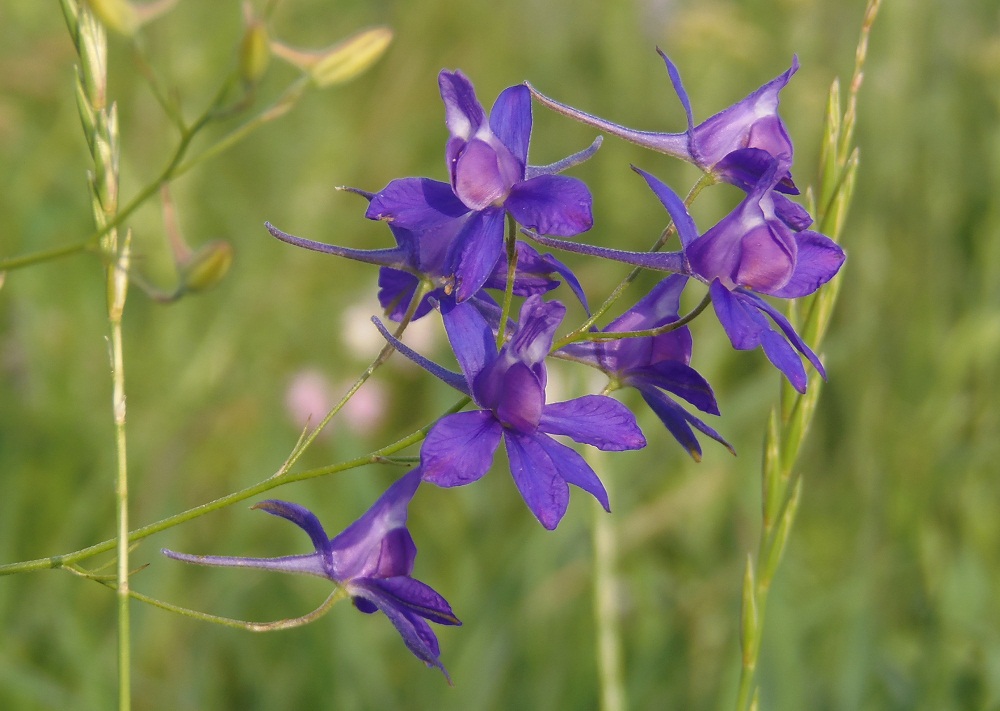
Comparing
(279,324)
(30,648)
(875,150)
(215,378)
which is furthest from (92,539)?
(875,150)

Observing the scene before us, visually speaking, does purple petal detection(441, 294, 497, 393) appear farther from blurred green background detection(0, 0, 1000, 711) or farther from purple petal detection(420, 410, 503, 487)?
blurred green background detection(0, 0, 1000, 711)

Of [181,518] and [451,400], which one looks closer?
[181,518]

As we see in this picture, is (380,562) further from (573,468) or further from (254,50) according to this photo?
(254,50)

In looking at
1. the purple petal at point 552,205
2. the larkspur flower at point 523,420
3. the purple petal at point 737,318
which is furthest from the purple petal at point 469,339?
the purple petal at point 737,318

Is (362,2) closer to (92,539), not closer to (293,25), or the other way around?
(293,25)

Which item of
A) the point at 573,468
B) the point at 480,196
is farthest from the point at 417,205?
the point at 573,468

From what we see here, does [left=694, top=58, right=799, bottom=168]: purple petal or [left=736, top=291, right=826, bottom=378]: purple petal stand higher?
[left=694, top=58, right=799, bottom=168]: purple petal

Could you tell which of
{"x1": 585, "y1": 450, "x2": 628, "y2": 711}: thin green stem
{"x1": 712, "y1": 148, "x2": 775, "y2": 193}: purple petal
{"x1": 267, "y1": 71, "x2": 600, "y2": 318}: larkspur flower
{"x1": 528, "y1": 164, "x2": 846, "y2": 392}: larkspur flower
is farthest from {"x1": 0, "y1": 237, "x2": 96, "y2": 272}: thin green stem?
{"x1": 585, "y1": 450, "x2": 628, "y2": 711}: thin green stem
